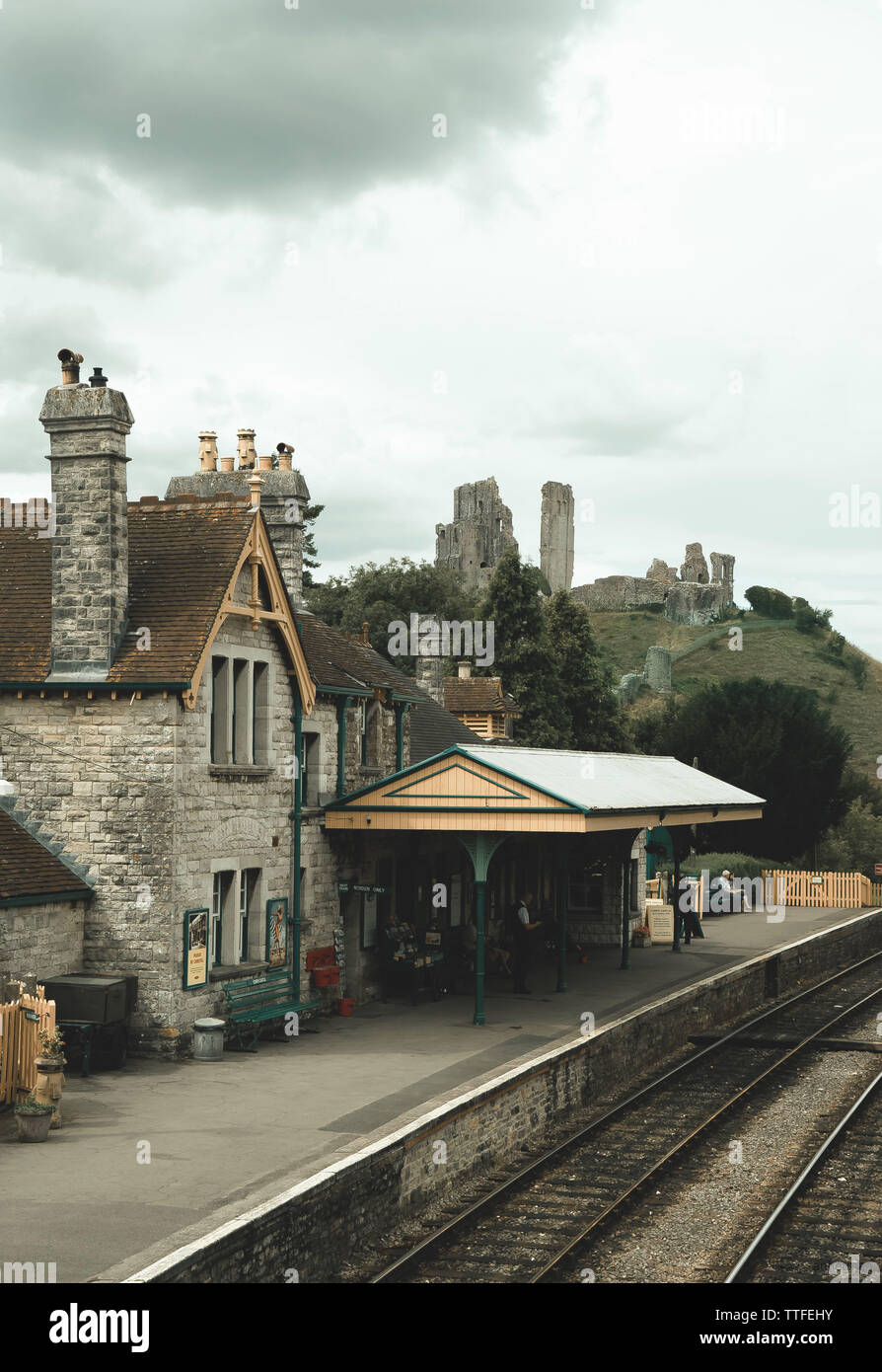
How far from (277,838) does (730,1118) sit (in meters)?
7.21

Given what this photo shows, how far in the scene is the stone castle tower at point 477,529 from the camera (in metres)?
128

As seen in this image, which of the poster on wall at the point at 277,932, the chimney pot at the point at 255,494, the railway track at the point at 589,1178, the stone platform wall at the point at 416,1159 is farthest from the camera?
the chimney pot at the point at 255,494

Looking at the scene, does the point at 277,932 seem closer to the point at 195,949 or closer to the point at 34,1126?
the point at 195,949

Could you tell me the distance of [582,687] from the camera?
57781 millimetres

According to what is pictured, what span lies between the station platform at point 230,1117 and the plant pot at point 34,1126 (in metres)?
0.16

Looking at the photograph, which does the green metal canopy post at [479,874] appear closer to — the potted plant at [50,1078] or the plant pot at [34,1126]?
the potted plant at [50,1078]

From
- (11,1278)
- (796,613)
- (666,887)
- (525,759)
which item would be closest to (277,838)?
(525,759)

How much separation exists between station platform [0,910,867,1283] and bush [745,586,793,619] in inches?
4150

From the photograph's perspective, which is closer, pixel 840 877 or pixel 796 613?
pixel 840 877

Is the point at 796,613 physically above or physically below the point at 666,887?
above

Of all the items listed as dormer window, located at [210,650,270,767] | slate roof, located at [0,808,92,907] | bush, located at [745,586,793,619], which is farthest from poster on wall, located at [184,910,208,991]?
bush, located at [745,586,793,619]

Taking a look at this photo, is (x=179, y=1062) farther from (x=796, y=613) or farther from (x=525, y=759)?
(x=796, y=613)

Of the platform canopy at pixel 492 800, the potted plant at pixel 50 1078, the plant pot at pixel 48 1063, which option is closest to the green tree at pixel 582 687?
the platform canopy at pixel 492 800

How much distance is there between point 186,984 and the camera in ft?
57.8
